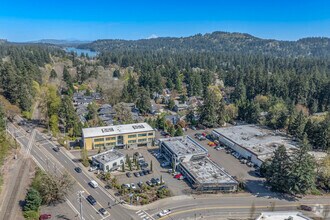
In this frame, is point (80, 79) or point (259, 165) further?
point (80, 79)

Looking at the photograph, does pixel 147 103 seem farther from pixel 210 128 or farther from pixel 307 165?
pixel 307 165

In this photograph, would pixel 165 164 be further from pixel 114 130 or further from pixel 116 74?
pixel 116 74

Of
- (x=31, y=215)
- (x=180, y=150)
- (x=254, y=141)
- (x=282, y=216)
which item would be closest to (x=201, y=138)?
(x=254, y=141)

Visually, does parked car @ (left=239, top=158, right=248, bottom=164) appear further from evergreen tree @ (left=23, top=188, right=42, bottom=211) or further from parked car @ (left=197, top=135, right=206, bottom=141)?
evergreen tree @ (left=23, top=188, right=42, bottom=211)

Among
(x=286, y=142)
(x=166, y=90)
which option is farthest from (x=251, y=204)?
(x=166, y=90)

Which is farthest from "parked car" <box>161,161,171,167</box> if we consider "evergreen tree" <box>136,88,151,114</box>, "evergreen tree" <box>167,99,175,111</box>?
"evergreen tree" <box>167,99,175,111</box>

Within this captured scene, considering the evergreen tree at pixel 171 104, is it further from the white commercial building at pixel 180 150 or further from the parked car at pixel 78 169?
the parked car at pixel 78 169
